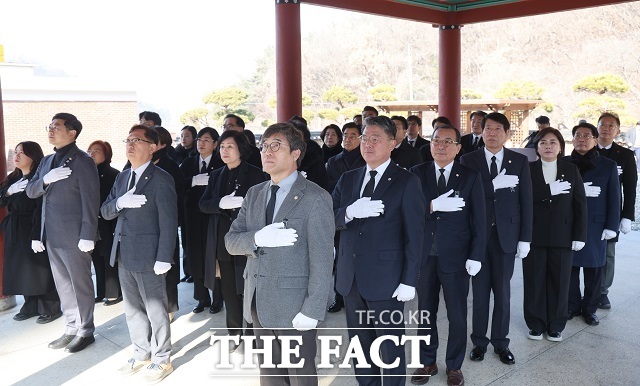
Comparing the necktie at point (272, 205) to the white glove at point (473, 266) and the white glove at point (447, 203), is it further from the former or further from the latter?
the white glove at point (473, 266)

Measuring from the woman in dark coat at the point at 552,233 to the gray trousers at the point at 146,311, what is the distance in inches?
110

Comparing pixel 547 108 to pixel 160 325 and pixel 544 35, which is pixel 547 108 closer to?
pixel 544 35

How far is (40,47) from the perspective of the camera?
71812mm

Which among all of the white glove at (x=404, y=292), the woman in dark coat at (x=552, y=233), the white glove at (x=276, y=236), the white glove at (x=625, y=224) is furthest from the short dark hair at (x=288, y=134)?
the white glove at (x=625, y=224)

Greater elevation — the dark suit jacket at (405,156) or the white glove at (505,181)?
the dark suit jacket at (405,156)

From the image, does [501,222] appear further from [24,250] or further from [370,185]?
[24,250]

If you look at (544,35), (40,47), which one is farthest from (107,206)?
(40,47)

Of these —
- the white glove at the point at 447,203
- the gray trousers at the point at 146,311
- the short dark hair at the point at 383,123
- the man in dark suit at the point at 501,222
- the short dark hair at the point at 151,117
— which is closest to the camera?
the short dark hair at the point at 383,123

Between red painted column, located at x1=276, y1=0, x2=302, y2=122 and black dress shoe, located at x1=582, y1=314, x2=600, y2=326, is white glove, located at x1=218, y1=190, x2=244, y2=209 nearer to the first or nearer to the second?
black dress shoe, located at x1=582, y1=314, x2=600, y2=326

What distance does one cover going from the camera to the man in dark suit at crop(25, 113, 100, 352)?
170 inches

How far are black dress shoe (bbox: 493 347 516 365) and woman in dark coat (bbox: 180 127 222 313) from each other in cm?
254

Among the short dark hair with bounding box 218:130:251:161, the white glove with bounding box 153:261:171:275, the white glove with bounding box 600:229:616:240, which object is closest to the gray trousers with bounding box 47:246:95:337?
the white glove with bounding box 153:261:171:275

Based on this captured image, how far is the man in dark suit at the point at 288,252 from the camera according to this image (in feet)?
8.60

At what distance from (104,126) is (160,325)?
17.0 meters
